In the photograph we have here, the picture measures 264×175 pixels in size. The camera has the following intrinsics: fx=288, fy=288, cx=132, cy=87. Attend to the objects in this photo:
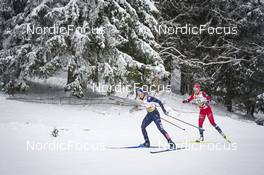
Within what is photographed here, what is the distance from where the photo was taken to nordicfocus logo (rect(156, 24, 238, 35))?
22.5 metres

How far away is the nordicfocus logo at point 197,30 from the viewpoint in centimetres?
2248

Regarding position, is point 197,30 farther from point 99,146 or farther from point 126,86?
point 99,146

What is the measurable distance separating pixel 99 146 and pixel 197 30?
1721 centimetres

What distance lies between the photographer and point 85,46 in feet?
46.3

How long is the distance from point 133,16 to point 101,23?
1715 millimetres

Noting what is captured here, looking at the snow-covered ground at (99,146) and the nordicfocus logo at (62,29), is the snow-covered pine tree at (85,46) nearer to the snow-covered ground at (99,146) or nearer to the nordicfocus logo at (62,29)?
the nordicfocus logo at (62,29)

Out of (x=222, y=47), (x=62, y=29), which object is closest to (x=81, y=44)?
(x=62, y=29)

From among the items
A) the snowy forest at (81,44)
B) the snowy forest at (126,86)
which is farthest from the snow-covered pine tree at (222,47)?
the snowy forest at (81,44)

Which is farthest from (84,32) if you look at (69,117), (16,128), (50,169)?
(50,169)

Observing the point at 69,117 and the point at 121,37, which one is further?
the point at 121,37

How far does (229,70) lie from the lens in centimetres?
2272

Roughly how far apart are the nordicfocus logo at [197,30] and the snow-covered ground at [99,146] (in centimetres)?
1033

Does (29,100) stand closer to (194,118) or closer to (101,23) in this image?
(101,23)

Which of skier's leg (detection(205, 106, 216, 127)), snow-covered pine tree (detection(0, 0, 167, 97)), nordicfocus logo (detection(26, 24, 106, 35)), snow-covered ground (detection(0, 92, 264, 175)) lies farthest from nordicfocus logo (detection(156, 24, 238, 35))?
skier's leg (detection(205, 106, 216, 127))
